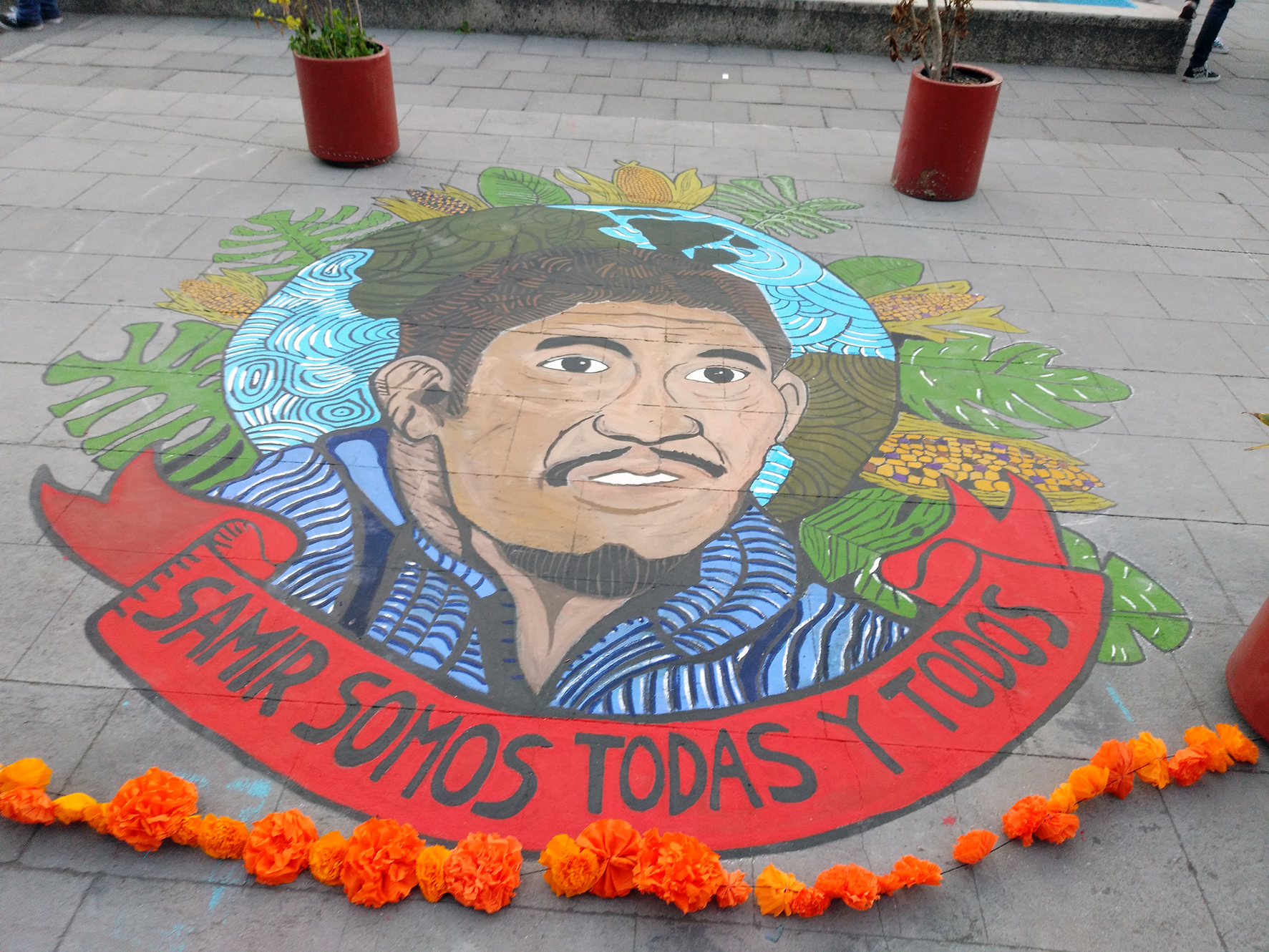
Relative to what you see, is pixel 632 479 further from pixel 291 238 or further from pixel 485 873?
pixel 291 238

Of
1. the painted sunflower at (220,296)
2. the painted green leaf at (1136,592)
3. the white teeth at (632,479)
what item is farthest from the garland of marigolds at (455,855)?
the painted sunflower at (220,296)

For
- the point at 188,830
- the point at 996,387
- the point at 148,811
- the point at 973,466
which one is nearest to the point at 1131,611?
the point at 973,466

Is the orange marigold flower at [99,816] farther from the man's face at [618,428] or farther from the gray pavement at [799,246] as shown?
the man's face at [618,428]

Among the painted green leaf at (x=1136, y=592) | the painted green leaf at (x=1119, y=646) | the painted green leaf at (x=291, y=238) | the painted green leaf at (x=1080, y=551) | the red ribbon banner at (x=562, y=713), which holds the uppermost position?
the painted green leaf at (x=291, y=238)

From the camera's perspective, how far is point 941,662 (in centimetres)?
321

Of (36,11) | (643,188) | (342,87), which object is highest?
(342,87)

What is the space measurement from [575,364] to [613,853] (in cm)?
256

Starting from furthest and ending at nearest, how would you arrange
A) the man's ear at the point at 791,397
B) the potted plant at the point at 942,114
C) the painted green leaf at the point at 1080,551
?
the potted plant at the point at 942,114, the man's ear at the point at 791,397, the painted green leaf at the point at 1080,551

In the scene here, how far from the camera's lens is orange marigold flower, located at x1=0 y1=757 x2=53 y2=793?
8.68 ft

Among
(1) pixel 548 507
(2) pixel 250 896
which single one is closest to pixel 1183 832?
(1) pixel 548 507

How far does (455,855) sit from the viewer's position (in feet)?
8.36

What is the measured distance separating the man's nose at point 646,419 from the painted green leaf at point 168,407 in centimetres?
160

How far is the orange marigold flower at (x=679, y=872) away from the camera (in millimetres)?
2490

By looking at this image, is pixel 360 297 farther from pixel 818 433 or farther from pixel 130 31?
pixel 130 31
